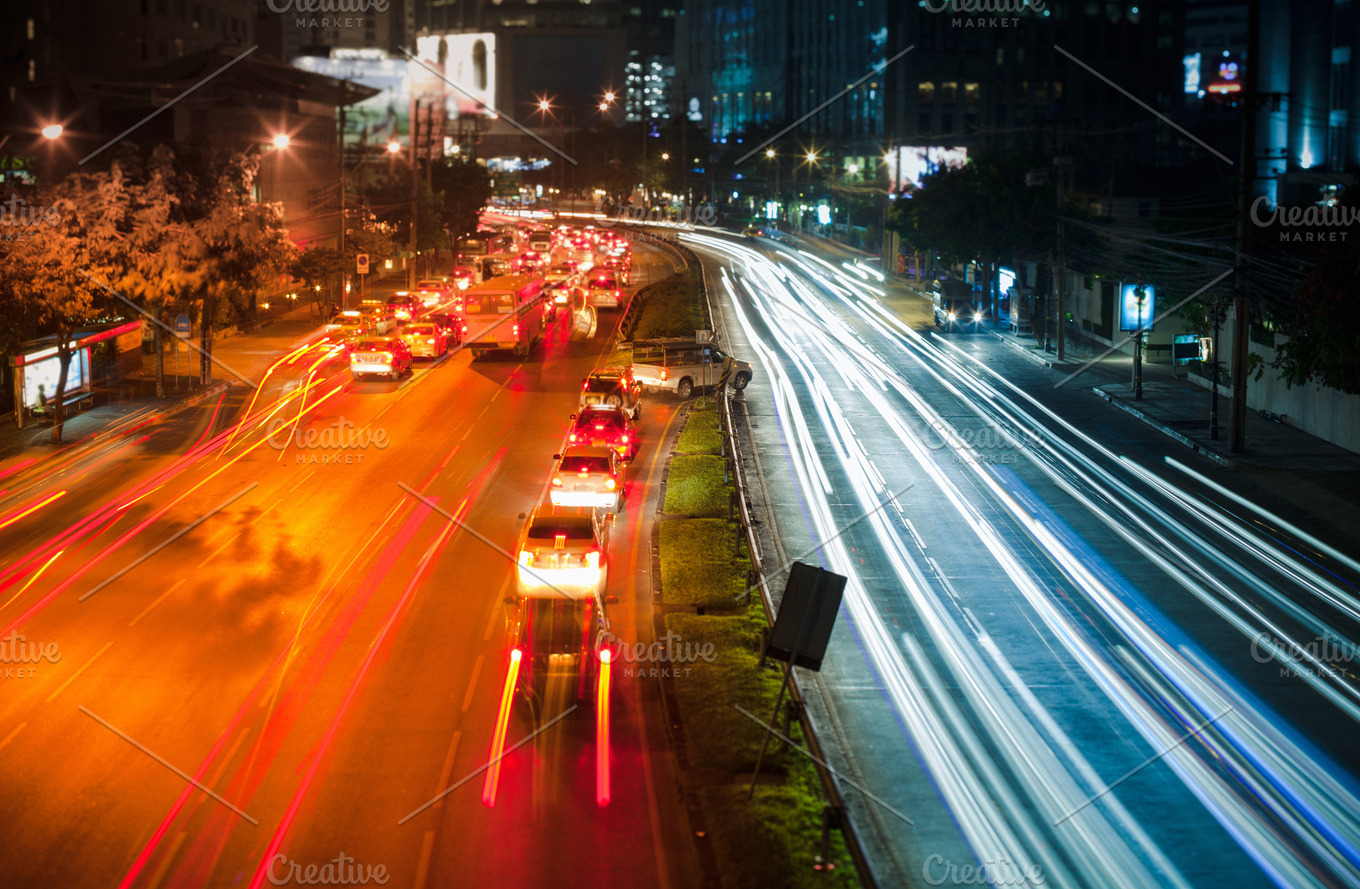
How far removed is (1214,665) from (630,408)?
20.7m

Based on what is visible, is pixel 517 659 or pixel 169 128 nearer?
pixel 517 659

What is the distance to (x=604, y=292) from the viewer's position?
65688 millimetres

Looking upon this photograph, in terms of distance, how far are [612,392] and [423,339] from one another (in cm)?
1682

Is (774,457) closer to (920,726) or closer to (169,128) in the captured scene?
(920,726)

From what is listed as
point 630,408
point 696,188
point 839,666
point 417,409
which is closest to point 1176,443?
point 630,408

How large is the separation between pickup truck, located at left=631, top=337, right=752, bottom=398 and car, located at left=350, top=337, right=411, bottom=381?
27.7ft

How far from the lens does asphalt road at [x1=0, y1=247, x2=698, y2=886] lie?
1249 cm

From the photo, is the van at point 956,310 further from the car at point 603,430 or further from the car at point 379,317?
the car at point 603,430

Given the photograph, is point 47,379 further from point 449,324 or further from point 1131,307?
point 1131,307

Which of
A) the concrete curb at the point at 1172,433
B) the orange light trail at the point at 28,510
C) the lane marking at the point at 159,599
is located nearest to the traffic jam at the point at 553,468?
the lane marking at the point at 159,599

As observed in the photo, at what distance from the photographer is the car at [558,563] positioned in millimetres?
18359

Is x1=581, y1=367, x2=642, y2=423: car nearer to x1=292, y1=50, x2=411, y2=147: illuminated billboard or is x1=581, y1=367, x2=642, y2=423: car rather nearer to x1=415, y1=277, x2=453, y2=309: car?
x1=415, y1=277, x2=453, y2=309: car

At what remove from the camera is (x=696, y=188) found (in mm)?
141250

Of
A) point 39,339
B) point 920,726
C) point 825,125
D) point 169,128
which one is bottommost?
point 920,726
